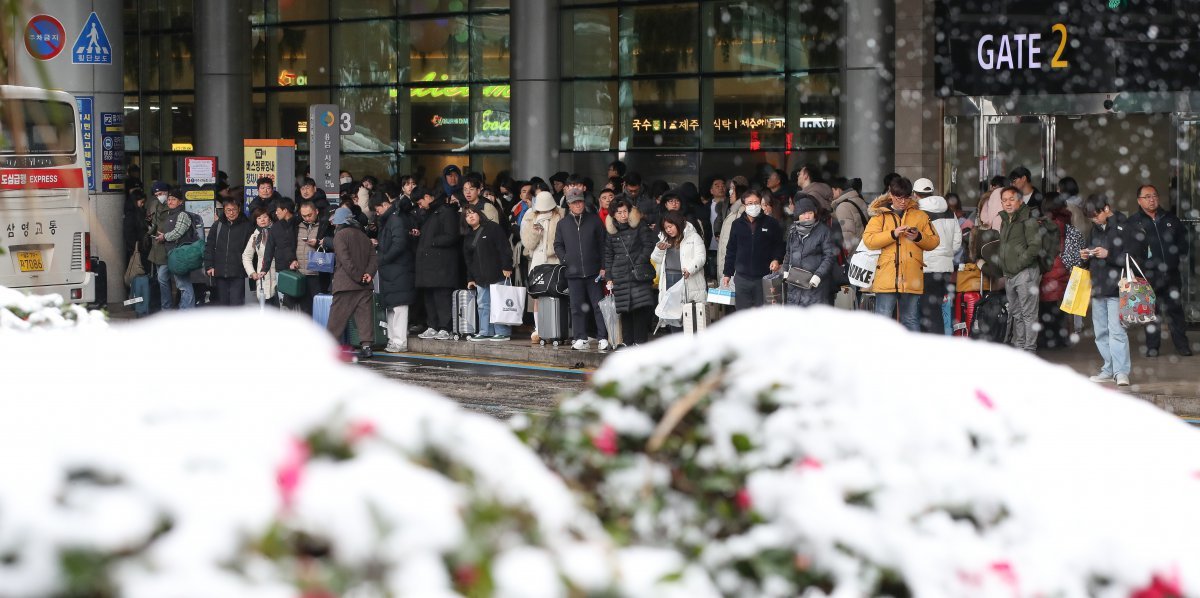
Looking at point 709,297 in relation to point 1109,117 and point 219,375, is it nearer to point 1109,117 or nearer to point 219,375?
point 1109,117

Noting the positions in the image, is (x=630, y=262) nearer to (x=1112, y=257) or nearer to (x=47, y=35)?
(x=1112, y=257)

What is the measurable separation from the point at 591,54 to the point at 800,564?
24.1 m

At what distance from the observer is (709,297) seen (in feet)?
49.3

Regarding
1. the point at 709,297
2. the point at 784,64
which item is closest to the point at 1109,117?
the point at 784,64

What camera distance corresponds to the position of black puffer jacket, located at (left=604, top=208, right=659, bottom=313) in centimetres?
1550

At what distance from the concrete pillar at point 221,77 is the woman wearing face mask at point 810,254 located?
Answer: 1582 cm

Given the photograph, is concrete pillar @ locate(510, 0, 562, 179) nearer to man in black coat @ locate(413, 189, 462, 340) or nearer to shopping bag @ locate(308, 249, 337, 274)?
man in black coat @ locate(413, 189, 462, 340)

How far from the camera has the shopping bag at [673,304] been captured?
15094 millimetres

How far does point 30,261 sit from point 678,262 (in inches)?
315

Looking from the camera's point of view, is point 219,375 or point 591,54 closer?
point 219,375

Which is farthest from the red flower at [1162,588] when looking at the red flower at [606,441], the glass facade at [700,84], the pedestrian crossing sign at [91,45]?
the pedestrian crossing sign at [91,45]

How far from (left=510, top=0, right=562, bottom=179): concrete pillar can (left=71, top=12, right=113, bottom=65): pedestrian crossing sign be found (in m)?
6.46

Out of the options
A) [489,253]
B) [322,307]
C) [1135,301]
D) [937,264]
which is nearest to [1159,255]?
[1135,301]

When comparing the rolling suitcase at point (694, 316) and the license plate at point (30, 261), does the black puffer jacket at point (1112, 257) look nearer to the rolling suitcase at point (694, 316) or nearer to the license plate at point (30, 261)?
the rolling suitcase at point (694, 316)
